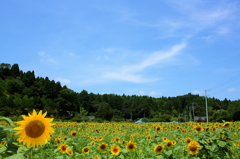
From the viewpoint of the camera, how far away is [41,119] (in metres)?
1.46

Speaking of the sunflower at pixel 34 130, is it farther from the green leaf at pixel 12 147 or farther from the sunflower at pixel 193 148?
the sunflower at pixel 193 148

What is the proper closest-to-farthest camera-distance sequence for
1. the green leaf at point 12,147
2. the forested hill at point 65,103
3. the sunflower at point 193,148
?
1. the green leaf at point 12,147
2. the sunflower at point 193,148
3. the forested hill at point 65,103

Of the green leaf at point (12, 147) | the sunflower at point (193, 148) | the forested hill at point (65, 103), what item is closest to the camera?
the green leaf at point (12, 147)

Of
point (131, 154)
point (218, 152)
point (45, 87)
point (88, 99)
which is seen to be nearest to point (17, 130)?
point (131, 154)

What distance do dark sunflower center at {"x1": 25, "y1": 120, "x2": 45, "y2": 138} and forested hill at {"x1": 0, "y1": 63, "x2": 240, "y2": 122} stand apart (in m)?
28.2

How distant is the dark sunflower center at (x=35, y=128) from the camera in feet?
4.70

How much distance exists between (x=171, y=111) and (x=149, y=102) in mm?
11715

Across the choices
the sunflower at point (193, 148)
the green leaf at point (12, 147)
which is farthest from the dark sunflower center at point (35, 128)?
the sunflower at point (193, 148)

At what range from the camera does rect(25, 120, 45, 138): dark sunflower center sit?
143 cm

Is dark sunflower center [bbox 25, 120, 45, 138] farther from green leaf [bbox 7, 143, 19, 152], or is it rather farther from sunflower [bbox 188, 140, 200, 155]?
sunflower [bbox 188, 140, 200, 155]

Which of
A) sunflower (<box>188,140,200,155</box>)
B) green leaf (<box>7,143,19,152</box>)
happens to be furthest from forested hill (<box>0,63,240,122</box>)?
green leaf (<box>7,143,19,152</box>)

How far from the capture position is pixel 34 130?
1.43 m

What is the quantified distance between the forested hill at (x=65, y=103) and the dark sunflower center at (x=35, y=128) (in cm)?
2815

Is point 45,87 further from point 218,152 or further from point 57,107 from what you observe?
point 218,152
